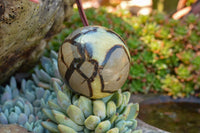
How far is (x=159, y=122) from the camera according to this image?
2.26 m

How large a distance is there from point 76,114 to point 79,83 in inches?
8.0

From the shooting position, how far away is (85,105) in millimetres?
1650

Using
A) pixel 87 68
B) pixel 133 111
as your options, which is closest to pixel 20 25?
pixel 87 68

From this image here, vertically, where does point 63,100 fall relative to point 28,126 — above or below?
above

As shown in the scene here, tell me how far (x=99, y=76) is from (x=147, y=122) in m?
0.83

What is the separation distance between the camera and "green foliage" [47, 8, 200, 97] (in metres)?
3.01

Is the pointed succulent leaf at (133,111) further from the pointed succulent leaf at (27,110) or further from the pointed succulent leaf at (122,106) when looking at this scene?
the pointed succulent leaf at (27,110)

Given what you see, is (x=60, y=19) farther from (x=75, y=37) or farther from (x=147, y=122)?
(x=147, y=122)

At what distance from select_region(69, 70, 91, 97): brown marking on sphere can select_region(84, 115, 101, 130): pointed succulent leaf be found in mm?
160

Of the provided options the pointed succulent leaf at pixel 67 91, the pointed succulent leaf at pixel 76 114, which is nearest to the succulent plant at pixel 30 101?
the pointed succulent leaf at pixel 67 91

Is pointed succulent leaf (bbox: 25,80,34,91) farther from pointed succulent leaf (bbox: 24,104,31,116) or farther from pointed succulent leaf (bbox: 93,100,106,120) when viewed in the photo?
pointed succulent leaf (bbox: 93,100,106,120)

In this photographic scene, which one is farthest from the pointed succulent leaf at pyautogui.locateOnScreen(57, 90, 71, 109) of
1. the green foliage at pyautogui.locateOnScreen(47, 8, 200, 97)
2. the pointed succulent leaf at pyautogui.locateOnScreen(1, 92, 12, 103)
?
the green foliage at pyautogui.locateOnScreen(47, 8, 200, 97)

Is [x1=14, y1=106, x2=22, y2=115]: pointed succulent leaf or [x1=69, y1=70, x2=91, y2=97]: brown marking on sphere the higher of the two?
[x1=69, y1=70, x2=91, y2=97]: brown marking on sphere

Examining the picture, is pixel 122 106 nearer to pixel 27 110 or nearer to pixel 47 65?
pixel 27 110
